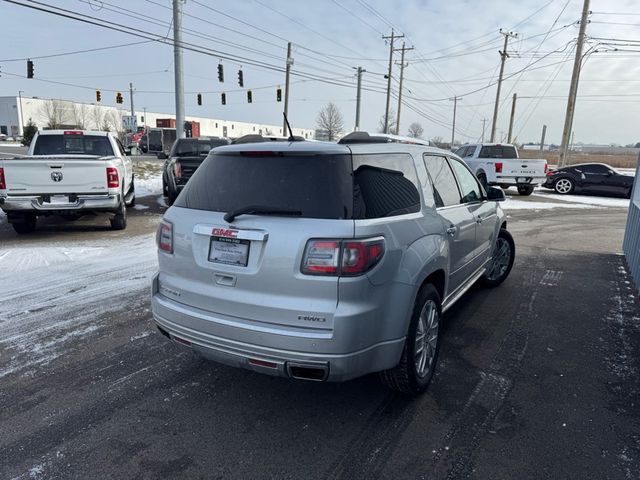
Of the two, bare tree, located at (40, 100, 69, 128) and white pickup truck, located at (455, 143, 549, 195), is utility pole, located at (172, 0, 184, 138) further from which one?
bare tree, located at (40, 100, 69, 128)

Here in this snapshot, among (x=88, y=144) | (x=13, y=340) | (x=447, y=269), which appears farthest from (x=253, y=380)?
(x=88, y=144)

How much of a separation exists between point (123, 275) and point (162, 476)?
4.30 meters

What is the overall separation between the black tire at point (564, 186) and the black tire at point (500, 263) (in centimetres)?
1670

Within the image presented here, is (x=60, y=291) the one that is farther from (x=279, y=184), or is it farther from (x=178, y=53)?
(x=178, y=53)

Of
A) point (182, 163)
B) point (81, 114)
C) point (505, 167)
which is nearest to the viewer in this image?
point (182, 163)

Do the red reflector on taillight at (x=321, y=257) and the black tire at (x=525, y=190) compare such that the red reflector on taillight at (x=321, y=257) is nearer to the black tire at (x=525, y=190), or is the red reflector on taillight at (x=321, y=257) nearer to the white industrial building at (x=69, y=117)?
the black tire at (x=525, y=190)

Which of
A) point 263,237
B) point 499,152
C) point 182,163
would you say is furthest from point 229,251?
point 499,152

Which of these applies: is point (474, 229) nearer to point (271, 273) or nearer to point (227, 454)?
point (271, 273)

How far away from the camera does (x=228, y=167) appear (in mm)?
3250

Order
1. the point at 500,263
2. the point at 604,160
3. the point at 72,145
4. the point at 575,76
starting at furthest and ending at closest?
the point at 604,160
the point at 575,76
the point at 72,145
the point at 500,263

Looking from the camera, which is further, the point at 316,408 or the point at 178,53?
the point at 178,53

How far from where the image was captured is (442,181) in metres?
4.11

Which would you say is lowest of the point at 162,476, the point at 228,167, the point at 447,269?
the point at 162,476

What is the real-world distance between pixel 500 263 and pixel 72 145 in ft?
29.9
